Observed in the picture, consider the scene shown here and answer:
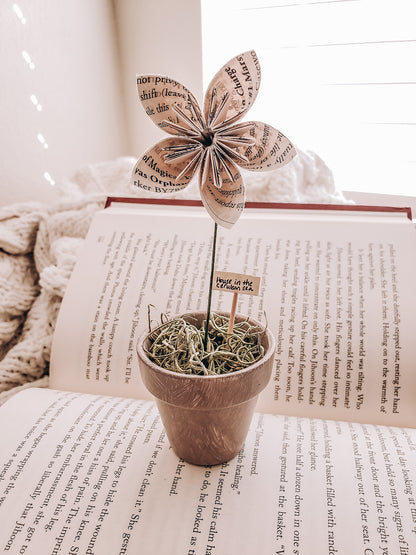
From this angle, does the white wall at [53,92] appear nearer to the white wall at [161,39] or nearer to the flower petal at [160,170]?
the white wall at [161,39]

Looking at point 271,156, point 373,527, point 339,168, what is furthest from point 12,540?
point 339,168

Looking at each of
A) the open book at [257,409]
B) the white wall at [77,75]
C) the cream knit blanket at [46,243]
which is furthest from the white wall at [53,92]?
the open book at [257,409]

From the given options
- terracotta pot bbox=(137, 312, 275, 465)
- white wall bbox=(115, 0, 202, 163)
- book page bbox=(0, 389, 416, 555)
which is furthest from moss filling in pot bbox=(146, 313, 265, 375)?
white wall bbox=(115, 0, 202, 163)

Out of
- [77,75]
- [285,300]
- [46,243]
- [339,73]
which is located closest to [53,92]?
[77,75]

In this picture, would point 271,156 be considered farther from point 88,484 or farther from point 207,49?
point 207,49

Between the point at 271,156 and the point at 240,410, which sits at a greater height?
the point at 271,156

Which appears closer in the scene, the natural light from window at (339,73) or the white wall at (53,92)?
the white wall at (53,92)

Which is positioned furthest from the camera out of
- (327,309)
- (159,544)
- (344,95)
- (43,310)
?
(344,95)
